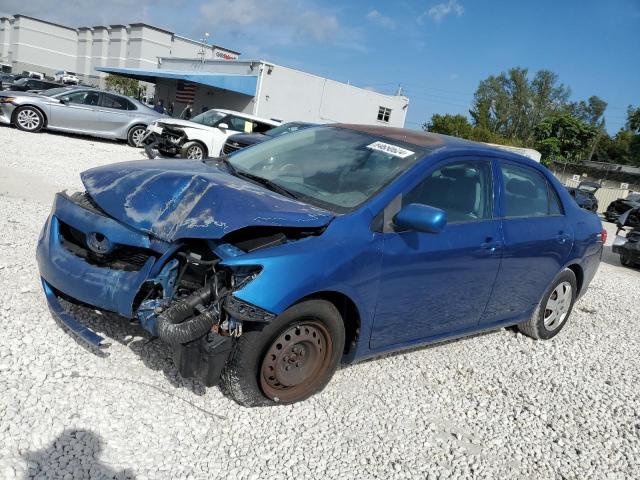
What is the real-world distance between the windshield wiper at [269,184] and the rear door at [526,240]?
5.49 ft

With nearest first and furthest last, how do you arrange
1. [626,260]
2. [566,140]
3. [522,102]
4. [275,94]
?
[626,260] → [275,94] → [566,140] → [522,102]

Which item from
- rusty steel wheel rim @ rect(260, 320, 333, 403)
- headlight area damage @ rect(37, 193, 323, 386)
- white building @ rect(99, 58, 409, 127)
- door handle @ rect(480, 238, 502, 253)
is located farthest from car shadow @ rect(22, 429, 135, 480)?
white building @ rect(99, 58, 409, 127)

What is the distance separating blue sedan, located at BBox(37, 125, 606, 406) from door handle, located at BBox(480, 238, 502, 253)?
0.04ft

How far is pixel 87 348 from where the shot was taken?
3479 mm

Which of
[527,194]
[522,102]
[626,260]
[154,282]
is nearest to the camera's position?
[154,282]

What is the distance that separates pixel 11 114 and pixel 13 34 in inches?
3557

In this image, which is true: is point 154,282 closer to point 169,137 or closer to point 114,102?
point 169,137

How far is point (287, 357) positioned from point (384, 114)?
122 feet

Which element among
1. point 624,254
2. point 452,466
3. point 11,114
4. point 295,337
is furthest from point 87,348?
point 11,114

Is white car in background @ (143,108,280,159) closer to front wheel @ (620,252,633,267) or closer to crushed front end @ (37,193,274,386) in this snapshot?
front wheel @ (620,252,633,267)

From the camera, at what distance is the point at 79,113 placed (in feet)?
48.1

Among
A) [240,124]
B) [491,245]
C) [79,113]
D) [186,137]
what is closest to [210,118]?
[240,124]

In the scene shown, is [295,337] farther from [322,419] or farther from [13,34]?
[13,34]

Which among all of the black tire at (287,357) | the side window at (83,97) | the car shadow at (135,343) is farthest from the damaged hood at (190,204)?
the side window at (83,97)
